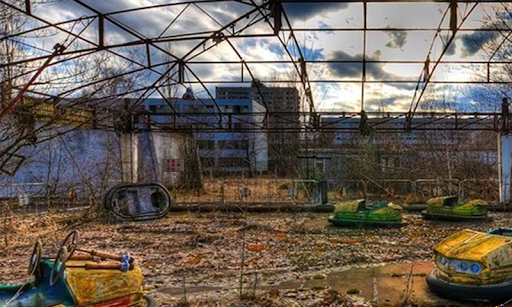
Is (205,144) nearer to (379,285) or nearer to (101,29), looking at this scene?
(101,29)

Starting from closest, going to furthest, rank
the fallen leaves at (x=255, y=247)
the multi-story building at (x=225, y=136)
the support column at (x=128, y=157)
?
the fallen leaves at (x=255, y=247) → the support column at (x=128, y=157) → the multi-story building at (x=225, y=136)

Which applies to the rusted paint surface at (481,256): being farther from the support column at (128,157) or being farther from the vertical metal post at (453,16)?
the support column at (128,157)

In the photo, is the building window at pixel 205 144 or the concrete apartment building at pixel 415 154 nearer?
the concrete apartment building at pixel 415 154

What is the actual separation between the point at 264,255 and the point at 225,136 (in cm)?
3785

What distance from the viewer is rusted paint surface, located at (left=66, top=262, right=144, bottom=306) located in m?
3.38

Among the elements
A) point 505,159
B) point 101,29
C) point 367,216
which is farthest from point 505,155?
point 101,29

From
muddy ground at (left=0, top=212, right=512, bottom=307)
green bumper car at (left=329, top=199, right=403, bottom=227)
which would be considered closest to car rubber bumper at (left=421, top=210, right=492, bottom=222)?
muddy ground at (left=0, top=212, right=512, bottom=307)

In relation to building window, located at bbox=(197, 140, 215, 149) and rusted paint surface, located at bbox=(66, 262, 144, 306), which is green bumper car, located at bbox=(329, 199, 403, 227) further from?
building window, located at bbox=(197, 140, 215, 149)

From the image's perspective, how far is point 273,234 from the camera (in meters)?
9.02

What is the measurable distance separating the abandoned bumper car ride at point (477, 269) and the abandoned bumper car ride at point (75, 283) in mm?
3141

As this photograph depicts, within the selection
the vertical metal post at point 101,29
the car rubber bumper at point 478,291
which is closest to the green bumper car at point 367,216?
the car rubber bumper at point 478,291

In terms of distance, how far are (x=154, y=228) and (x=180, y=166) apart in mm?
5558

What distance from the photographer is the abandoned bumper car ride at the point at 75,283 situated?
3281mm

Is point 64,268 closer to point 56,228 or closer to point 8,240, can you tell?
point 8,240
